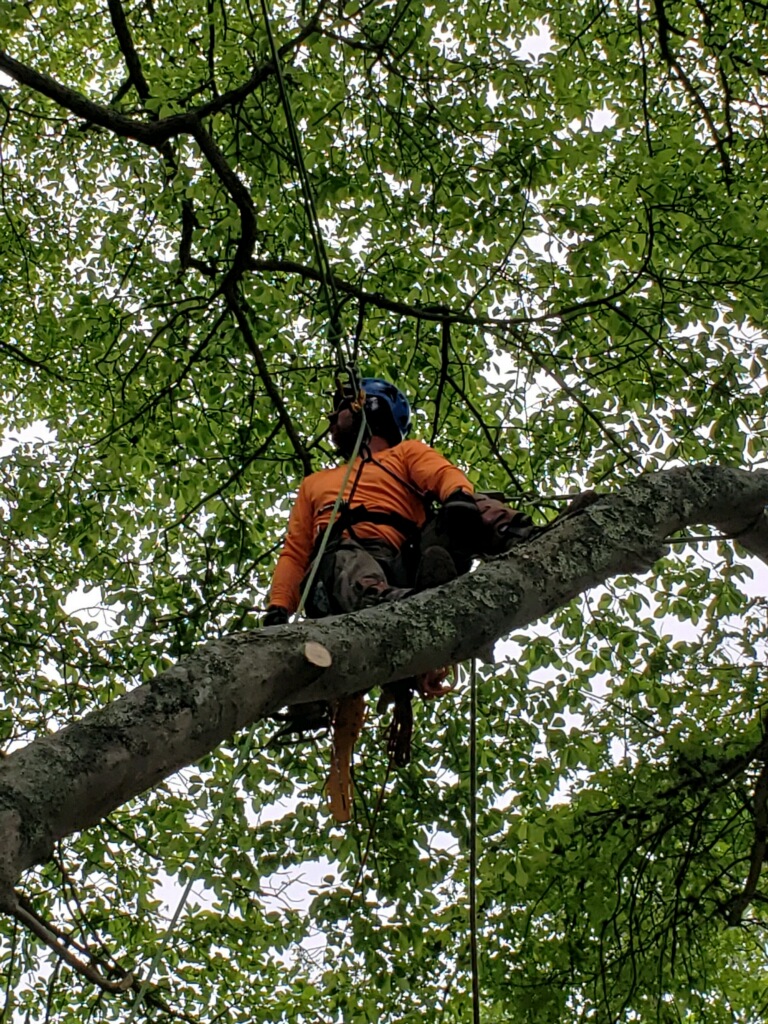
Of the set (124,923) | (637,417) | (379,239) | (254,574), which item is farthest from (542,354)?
(124,923)

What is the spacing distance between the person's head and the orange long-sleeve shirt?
0.18 meters

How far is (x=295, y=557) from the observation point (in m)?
3.95

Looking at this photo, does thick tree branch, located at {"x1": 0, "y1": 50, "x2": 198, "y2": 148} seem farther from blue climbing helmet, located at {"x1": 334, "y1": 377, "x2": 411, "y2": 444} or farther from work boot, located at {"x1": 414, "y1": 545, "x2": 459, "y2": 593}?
work boot, located at {"x1": 414, "y1": 545, "x2": 459, "y2": 593}

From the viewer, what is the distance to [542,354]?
215 inches

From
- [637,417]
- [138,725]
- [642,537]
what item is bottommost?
[138,725]

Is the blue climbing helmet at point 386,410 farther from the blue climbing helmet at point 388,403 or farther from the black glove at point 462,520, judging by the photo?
the black glove at point 462,520

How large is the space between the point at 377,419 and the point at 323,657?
7.14 ft

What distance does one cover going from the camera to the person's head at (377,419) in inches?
163

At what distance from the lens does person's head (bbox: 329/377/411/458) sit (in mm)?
4133

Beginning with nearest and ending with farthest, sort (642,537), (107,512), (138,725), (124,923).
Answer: (138,725)
(642,537)
(124,923)
(107,512)

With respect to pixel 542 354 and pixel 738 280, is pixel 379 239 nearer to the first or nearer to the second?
pixel 542 354

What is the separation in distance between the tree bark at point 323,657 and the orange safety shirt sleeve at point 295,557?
1.35 metres

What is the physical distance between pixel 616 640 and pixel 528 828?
1204 millimetres

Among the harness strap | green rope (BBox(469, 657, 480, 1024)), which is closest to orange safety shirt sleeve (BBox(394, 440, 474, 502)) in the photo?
the harness strap
